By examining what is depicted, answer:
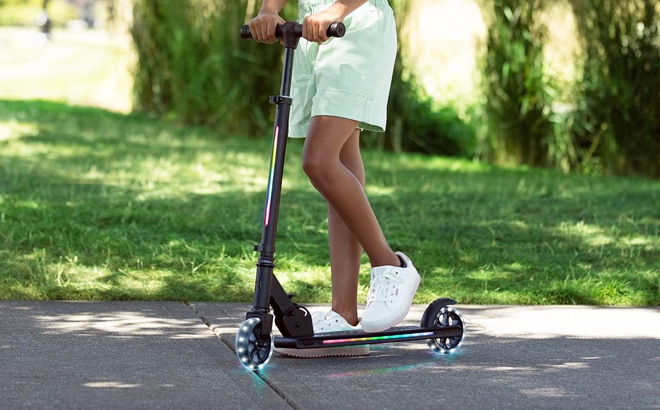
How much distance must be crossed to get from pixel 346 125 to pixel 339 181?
7.2 inches

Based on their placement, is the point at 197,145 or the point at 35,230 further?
the point at 197,145

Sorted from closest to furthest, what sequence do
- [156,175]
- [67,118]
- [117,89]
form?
[156,175]
[67,118]
[117,89]

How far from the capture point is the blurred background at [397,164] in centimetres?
523

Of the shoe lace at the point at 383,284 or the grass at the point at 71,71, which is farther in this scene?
the grass at the point at 71,71

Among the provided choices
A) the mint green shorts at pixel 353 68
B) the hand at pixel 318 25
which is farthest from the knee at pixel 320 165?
the hand at pixel 318 25

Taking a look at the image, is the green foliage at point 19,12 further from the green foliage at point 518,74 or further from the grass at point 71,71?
the green foliage at point 518,74

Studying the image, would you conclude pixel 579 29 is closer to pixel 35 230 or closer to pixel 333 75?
pixel 35 230

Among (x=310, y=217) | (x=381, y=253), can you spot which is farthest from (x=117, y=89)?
(x=381, y=253)

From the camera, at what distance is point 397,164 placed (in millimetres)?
10047

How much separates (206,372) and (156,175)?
16.5ft

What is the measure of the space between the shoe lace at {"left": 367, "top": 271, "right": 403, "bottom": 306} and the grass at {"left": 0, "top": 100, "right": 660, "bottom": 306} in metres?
0.99

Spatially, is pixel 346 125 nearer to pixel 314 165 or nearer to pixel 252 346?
pixel 314 165

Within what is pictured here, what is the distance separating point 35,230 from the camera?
5816 millimetres

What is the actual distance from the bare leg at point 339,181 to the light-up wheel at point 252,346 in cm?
49
